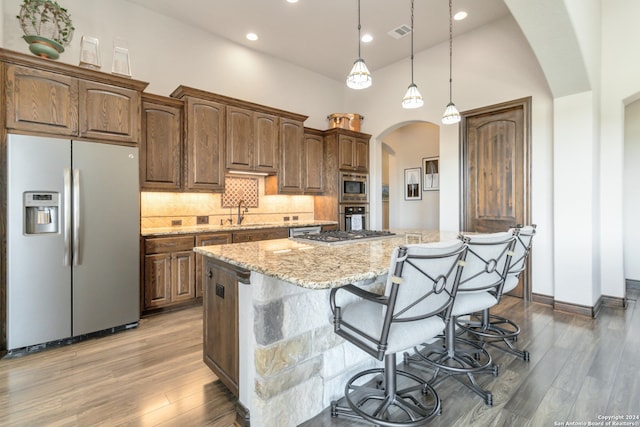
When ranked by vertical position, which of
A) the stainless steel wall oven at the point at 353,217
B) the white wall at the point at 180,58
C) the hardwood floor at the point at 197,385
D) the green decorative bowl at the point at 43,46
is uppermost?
the white wall at the point at 180,58

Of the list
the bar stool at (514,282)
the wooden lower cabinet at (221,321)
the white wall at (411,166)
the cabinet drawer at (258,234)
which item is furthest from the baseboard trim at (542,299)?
the wooden lower cabinet at (221,321)

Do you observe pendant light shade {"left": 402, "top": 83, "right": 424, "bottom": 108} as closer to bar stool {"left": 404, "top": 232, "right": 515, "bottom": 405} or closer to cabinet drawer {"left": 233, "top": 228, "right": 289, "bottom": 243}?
bar stool {"left": 404, "top": 232, "right": 515, "bottom": 405}

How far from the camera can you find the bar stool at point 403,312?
48.3 inches

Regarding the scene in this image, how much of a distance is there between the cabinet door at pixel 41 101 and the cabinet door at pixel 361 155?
12.7 feet

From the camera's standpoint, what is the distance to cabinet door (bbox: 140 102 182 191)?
336cm

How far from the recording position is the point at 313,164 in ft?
16.6

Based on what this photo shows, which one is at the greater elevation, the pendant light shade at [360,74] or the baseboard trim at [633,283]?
the pendant light shade at [360,74]

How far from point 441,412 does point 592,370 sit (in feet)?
4.22

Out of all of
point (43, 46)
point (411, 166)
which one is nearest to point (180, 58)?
point (43, 46)

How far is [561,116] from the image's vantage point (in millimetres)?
3338

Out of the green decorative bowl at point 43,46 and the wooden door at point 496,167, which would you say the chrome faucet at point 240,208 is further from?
the wooden door at point 496,167

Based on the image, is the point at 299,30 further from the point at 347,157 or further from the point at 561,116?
the point at 561,116

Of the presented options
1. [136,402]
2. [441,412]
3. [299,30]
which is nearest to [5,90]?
[136,402]

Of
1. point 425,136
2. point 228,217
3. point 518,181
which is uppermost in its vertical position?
point 425,136
